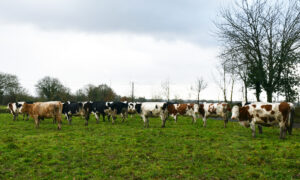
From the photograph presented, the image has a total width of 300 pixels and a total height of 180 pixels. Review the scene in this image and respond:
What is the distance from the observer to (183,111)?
2056 centimetres

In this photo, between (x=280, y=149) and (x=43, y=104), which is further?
(x=43, y=104)

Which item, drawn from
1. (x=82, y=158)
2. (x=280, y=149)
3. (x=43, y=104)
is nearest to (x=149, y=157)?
(x=82, y=158)

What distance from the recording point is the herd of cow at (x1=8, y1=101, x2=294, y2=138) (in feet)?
35.8

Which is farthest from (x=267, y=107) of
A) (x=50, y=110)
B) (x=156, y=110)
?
(x=50, y=110)

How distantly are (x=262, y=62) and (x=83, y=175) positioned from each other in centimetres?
2054

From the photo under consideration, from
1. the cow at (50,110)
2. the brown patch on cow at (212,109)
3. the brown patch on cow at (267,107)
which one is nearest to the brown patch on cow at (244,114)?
the brown patch on cow at (267,107)

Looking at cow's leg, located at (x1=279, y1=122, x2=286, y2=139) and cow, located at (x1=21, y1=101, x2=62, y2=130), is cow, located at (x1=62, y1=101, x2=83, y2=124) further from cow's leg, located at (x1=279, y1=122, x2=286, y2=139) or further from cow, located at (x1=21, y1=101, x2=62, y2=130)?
cow's leg, located at (x1=279, y1=122, x2=286, y2=139)

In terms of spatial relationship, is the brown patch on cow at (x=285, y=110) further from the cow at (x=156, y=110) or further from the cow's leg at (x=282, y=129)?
the cow at (x=156, y=110)

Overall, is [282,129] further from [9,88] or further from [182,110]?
[9,88]

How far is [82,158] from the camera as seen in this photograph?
7383mm

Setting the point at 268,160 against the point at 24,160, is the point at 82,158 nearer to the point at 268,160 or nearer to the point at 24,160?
→ the point at 24,160

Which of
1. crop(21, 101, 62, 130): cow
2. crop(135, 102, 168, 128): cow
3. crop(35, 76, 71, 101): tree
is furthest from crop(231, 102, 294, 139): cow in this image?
crop(35, 76, 71, 101): tree

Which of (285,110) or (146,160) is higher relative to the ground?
(285,110)

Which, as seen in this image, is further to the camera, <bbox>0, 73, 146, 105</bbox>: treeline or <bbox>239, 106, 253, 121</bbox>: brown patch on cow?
<bbox>0, 73, 146, 105</bbox>: treeline
